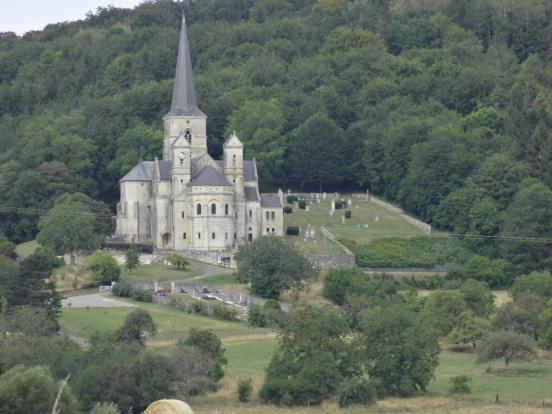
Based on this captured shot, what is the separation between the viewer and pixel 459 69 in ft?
499

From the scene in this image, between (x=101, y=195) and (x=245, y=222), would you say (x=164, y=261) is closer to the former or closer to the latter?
(x=245, y=222)

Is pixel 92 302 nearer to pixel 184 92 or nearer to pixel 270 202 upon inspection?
pixel 270 202

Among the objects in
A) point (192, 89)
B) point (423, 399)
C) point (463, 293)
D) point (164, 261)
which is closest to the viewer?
point (423, 399)

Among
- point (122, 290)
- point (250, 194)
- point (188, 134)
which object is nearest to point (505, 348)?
point (122, 290)

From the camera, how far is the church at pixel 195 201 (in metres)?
116

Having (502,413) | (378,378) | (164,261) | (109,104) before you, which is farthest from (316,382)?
(109,104)

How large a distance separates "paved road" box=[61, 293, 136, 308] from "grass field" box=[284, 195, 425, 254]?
54.3 feet

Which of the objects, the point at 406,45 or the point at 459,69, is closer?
the point at 459,69

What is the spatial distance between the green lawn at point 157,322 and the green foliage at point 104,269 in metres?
7.14

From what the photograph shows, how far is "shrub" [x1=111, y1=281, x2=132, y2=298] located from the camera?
102 m

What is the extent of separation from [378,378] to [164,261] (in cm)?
3672

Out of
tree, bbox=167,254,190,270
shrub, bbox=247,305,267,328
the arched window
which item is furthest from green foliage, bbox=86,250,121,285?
the arched window

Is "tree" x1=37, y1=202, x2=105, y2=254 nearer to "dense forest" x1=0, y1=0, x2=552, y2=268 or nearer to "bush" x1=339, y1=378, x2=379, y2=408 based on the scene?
"dense forest" x1=0, y1=0, x2=552, y2=268

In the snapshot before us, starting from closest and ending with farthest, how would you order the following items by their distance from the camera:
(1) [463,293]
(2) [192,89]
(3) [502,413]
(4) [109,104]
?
(3) [502,413], (1) [463,293], (2) [192,89], (4) [109,104]
